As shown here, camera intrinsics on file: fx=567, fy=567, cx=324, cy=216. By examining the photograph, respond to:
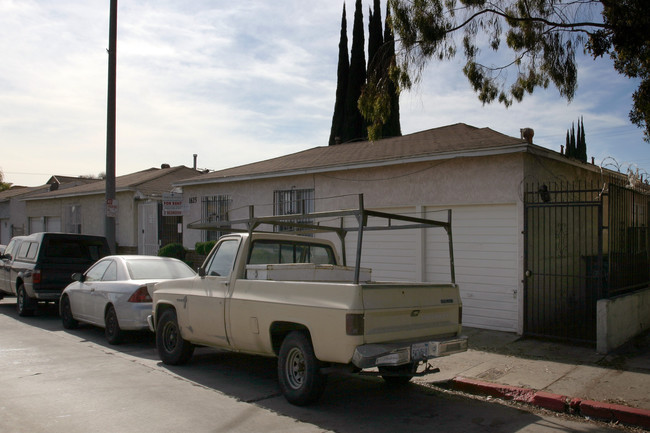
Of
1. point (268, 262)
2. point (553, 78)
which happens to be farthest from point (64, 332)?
point (553, 78)

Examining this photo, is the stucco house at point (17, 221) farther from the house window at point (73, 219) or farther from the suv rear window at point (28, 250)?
the suv rear window at point (28, 250)

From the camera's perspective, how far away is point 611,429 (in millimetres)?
5664

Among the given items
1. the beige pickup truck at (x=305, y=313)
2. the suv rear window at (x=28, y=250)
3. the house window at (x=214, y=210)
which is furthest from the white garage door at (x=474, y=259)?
the suv rear window at (x=28, y=250)

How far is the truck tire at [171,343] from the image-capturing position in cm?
776

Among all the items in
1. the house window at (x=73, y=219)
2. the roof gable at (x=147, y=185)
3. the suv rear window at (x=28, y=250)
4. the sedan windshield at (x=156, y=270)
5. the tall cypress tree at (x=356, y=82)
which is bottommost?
the sedan windshield at (x=156, y=270)

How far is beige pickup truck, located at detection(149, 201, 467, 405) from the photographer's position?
5551mm

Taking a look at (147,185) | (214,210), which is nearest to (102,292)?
(214,210)

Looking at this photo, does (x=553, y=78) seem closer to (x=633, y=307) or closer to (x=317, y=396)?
(x=633, y=307)

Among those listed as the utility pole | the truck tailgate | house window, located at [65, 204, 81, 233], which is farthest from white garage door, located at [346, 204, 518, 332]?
house window, located at [65, 204, 81, 233]

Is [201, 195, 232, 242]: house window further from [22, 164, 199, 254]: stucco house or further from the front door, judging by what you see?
the front door

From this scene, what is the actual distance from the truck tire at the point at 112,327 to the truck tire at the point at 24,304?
370cm

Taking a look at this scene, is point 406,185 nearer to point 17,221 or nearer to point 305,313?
point 305,313

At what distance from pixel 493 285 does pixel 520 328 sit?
0.89m

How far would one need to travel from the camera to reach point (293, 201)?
45.1 feet
